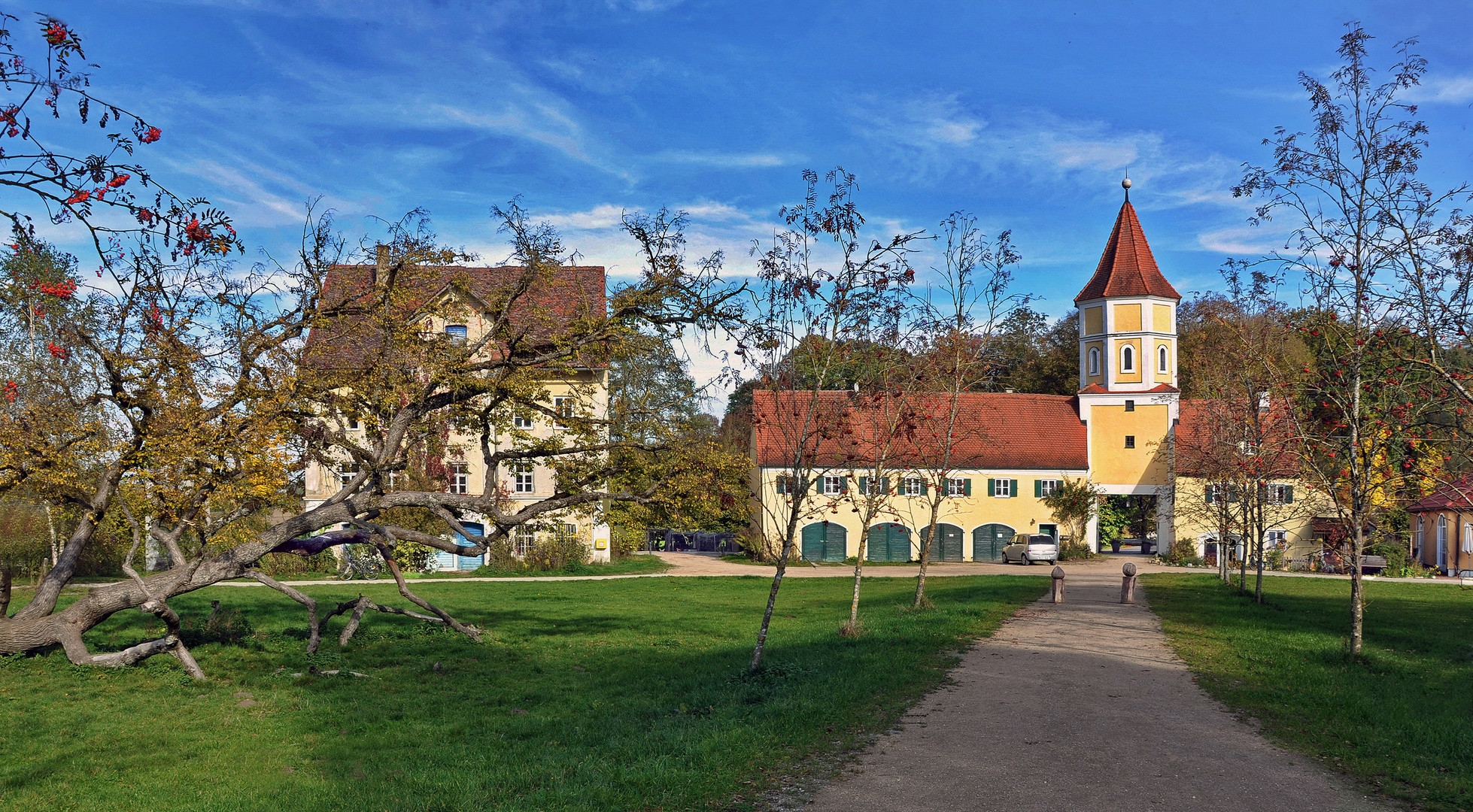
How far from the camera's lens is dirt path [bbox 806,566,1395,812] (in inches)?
288

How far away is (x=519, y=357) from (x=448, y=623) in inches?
222

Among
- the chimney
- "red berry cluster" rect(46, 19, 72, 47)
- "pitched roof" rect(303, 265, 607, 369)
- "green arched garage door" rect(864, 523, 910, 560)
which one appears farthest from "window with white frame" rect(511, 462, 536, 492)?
"red berry cluster" rect(46, 19, 72, 47)

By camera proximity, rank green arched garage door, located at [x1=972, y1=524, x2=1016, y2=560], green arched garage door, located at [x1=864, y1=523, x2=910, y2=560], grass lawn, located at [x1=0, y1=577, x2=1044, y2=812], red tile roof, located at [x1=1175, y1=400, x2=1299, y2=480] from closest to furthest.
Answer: grass lawn, located at [x1=0, y1=577, x2=1044, y2=812] < red tile roof, located at [x1=1175, y1=400, x2=1299, y2=480] < green arched garage door, located at [x1=864, y1=523, x2=910, y2=560] < green arched garage door, located at [x1=972, y1=524, x2=1016, y2=560]

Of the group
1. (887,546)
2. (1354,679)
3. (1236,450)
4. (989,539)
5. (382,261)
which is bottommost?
(887,546)

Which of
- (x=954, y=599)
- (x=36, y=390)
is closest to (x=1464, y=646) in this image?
(x=954, y=599)

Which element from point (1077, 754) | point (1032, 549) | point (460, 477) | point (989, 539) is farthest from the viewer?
point (989, 539)

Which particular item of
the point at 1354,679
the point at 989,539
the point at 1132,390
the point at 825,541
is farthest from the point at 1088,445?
the point at 1354,679

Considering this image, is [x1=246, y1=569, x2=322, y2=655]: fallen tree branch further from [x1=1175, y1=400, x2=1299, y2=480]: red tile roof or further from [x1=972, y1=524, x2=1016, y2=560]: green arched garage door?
[x1=972, y1=524, x2=1016, y2=560]: green arched garage door

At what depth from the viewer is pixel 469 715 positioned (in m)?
11.5

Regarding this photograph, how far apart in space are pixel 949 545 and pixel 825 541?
20.1 ft

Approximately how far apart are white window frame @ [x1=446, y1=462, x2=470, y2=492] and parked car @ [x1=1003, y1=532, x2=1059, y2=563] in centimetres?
2522

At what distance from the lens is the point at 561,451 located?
53.6 ft

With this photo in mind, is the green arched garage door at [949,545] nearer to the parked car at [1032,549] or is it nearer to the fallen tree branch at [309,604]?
the parked car at [1032,549]

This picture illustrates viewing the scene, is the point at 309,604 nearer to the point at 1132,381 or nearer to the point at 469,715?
the point at 469,715
